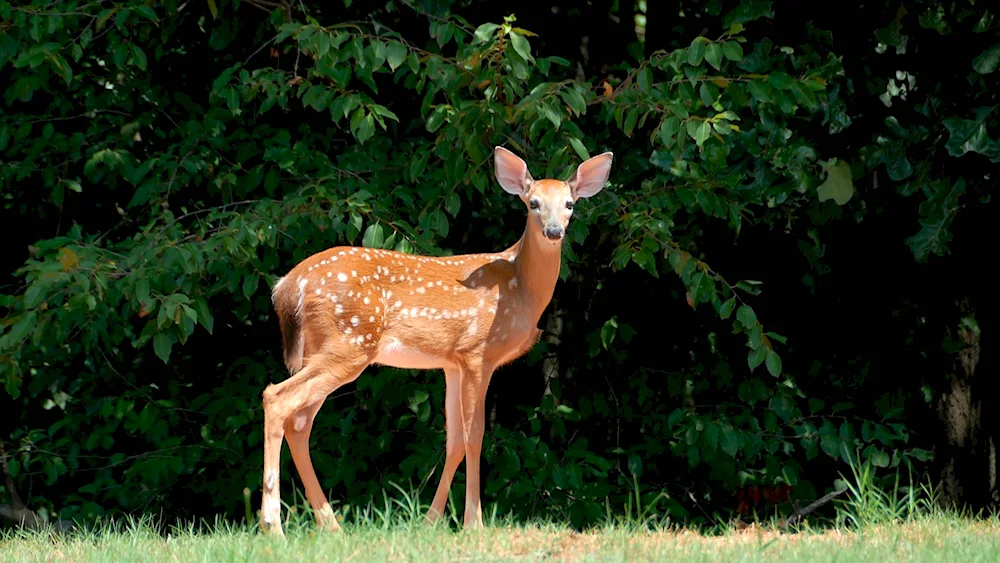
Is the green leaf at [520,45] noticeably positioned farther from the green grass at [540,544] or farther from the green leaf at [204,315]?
the green grass at [540,544]

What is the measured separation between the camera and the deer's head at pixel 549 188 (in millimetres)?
5992

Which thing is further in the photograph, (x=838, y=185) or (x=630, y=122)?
(x=838, y=185)

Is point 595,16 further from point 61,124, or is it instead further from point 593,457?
point 61,124

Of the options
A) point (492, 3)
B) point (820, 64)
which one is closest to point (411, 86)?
point (492, 3)

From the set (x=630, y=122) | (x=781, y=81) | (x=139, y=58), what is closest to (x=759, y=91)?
(x=781, y=81)

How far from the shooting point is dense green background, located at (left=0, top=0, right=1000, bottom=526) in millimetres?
7148

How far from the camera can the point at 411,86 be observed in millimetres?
7574

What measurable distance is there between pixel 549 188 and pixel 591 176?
340 mm

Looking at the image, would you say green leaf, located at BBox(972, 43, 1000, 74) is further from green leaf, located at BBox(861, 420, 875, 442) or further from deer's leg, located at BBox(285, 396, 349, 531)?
deer's leg, located at BBox(285, 396, 349, 531)

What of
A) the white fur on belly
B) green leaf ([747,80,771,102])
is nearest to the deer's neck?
the white fur on belly

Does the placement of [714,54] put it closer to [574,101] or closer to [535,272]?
[574,101]

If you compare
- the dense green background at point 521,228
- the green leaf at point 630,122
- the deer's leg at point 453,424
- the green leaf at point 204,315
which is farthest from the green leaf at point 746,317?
the green leaf at point 204,315

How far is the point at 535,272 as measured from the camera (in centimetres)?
628

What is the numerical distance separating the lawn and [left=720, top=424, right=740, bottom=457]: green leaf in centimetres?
216
